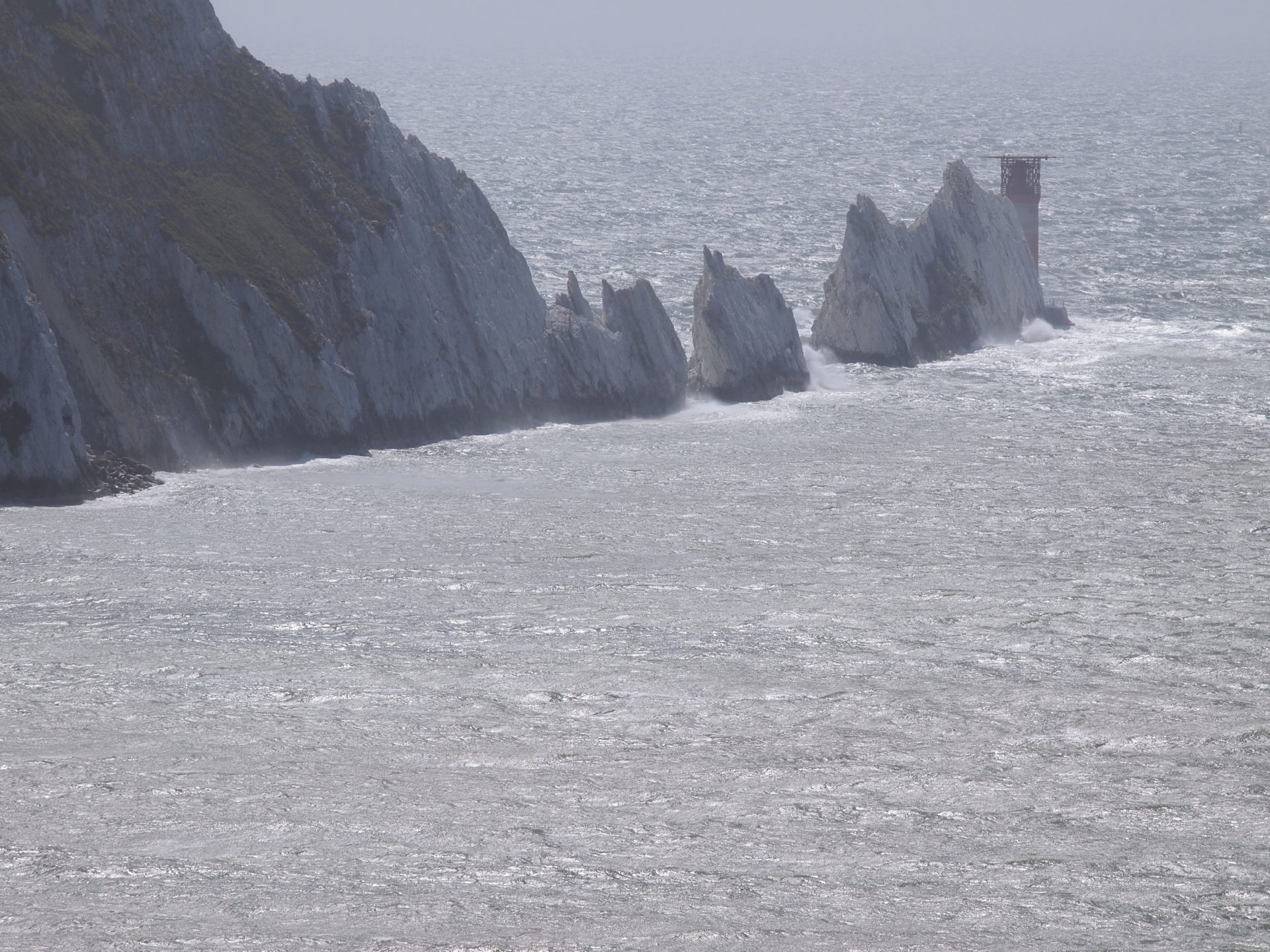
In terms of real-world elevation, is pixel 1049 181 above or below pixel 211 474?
above

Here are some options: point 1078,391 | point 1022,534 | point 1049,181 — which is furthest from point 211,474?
point 1049,181

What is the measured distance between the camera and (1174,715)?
2647cm

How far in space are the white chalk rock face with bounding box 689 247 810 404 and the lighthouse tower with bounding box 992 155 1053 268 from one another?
74.4 feet

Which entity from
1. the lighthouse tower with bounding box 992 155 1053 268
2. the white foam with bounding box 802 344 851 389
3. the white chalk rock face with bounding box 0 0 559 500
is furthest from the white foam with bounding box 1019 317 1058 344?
the white chalk rock face with bounding box 0 0 559 500

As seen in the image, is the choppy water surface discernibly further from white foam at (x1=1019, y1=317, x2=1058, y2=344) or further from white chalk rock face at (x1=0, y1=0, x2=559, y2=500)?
white foam at (x1=1019, y1=317, x2=1058, y2=344)

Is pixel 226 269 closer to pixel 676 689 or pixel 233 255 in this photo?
pixel 233 255

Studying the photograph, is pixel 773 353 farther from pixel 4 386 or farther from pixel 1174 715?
pixel 1174 715

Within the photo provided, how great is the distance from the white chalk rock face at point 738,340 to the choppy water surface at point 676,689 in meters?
1.84

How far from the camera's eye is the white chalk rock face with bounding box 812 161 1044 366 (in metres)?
66.9

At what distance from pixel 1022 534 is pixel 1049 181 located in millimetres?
94405

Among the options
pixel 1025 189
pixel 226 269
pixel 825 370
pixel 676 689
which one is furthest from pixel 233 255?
pixel 1025 189

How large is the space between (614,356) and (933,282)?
63.5 ft

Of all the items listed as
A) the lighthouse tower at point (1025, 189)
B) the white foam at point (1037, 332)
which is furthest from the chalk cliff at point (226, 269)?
the lighthouse tower at point (1025, 189)

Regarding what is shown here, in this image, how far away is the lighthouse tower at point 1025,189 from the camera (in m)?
79.8
